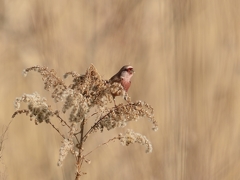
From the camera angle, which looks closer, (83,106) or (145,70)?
(83,106)

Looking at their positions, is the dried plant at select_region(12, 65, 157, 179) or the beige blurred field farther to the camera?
the beige blurred field

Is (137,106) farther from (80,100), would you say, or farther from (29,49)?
(29,49)

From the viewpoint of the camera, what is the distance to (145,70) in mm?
1828

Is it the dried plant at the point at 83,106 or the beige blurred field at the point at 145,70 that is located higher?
the beige blurred field at the point at 145,70

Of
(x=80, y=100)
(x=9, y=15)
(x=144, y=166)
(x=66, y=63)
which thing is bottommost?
(x=80, y=100)

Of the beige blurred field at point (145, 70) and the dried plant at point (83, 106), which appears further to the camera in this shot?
the beige blurred field at point (145, 70)

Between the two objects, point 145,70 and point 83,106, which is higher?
point 145,70

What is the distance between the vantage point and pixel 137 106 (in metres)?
0.88

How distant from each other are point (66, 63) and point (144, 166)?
0.46m

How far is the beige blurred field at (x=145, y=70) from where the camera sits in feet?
5.77

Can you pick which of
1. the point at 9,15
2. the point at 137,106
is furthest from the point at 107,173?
the point at 137,106

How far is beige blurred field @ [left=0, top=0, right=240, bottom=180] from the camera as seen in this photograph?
176cm

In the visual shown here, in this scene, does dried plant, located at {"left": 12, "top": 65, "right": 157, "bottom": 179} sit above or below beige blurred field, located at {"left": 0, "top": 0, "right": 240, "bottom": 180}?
below

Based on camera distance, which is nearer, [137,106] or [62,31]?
[137,106]
